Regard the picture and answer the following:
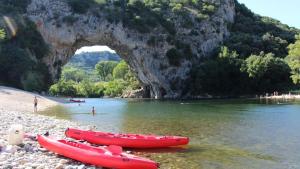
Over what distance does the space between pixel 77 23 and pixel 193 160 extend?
80.7m

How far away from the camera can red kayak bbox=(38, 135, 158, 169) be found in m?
16.3

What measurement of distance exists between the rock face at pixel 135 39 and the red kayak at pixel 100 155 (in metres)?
75.8

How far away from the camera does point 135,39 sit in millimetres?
100938

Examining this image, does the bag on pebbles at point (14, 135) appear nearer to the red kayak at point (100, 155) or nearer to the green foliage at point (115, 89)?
the red kayak at point (100, 155)

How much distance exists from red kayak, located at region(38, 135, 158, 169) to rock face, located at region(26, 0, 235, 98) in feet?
249

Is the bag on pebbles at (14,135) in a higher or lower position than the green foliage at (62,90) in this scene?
lower


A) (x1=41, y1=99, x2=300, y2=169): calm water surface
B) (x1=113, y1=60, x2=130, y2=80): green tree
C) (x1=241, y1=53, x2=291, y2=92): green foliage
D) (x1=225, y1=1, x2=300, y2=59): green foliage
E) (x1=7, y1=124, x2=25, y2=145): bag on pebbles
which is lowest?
(x1=41, y1=99, x2=300, y2=169): calm water surface

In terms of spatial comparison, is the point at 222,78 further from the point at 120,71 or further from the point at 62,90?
the point at 120,71

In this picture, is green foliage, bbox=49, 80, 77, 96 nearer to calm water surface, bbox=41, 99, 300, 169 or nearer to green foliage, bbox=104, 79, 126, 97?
green foliage, bbox=104, 79, 126, 97

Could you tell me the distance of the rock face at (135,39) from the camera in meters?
93.8

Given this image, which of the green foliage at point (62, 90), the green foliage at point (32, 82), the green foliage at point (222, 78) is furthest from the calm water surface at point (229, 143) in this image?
the green foliage at point (62, 90)

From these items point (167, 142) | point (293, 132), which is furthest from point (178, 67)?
point (167, 142)

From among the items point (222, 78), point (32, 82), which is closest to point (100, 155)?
point (32, 82)

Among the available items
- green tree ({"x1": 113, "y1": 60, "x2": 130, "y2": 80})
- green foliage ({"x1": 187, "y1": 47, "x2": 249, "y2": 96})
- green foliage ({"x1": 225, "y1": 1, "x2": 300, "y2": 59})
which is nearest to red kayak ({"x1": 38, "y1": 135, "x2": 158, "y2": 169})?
green foliage ({"x1": 187, "y1": 47, "x2": 249, "y2": 96})
